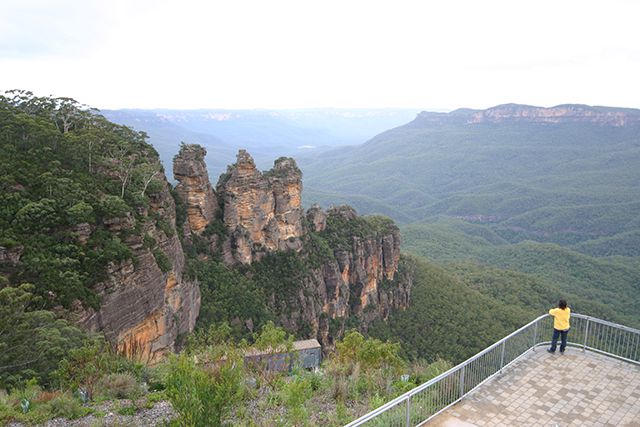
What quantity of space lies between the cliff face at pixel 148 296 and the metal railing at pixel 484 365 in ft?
44.4

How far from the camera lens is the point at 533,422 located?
1194 centimetres

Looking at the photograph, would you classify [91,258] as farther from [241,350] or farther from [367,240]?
[367,240]

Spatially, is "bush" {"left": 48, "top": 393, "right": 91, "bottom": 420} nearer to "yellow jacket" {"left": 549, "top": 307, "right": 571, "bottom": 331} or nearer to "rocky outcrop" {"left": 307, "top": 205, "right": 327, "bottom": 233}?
"yellow jacket" {"left": 549, "top": 307, "right": 571, "bottom": 331}

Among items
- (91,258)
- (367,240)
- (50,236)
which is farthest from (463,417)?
(367,240)

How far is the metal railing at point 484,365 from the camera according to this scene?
11008 millimetres

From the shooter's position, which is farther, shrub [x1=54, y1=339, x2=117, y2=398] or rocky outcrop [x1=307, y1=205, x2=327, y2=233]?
rocky outcrop [x1=307, y1=205, x2=327, y2=233]

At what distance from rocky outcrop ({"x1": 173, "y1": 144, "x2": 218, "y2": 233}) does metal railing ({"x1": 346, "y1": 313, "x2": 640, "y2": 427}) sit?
25724 millimetres

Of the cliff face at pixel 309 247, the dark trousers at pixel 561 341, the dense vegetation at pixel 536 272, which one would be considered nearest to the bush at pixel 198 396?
the dark trousers at pixel 561 341

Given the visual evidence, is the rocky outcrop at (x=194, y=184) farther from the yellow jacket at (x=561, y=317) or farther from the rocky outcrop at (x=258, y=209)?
the yellow jacket at (x=561, y=317)

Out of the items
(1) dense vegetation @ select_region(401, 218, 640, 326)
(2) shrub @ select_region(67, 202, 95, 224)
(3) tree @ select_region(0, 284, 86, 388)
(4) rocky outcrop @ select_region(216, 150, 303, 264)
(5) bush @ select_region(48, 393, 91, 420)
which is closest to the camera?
(5) bush @ select_region(48, 393, 91, 420)

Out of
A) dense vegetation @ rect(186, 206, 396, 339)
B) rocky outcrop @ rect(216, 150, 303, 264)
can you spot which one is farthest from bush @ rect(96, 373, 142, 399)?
rocky outcrop @ rect(216, 150, 303, 264)

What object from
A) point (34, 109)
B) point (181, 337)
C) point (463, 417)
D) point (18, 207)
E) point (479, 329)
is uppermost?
point (34, 109)

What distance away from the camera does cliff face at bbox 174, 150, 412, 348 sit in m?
37.8

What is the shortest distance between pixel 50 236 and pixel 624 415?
21.7 meters
